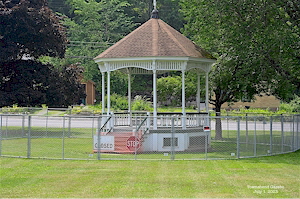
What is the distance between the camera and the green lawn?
14.2 meters

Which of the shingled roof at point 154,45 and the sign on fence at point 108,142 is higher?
the shingled roof at point 154,45

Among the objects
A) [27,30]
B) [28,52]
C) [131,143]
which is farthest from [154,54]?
[28,52]

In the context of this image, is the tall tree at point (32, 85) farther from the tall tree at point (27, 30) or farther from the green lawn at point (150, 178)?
the green lawn at point (150, 178)

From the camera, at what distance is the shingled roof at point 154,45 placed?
83.1 feet

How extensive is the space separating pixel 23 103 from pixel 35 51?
12.9 ft

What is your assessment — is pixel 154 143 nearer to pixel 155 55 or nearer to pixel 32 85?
pixel 155 55

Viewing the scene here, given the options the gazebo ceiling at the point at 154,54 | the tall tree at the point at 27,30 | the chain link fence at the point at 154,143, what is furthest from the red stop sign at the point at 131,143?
the tall tree at the point at 27,30

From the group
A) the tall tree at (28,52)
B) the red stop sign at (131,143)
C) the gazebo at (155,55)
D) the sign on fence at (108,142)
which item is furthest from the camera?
the tall tree at (28,52)

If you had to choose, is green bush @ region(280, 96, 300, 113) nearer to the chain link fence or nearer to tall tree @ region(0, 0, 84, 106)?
tall tree @ region(0, 0, 84, 106)

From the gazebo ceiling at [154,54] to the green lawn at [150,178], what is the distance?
239 inches

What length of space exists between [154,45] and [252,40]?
15.5 ft

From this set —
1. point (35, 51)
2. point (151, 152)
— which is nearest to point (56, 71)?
point (35, 51)

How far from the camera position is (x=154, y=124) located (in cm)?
2511

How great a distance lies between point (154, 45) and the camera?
25891 millimetres
